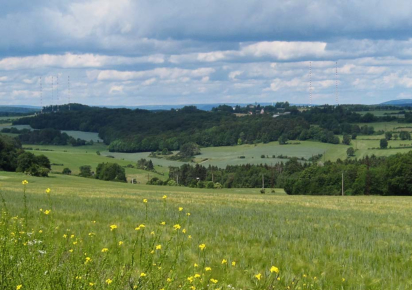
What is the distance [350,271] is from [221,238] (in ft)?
11.9

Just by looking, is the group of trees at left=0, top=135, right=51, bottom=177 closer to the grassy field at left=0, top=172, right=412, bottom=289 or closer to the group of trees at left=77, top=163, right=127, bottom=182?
the group of trees at left=77, top=163, right=127, bottom=182

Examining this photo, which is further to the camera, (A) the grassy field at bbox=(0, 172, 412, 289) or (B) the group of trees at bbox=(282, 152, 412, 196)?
(B) the group of trees at bbox=(282, 152, 412, 196)

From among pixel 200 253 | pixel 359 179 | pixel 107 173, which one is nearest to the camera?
pixel 200 253

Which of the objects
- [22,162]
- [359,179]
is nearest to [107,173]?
[22,162]

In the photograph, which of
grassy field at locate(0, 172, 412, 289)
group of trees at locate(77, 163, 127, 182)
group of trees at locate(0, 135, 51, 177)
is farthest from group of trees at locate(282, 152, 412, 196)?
grassy field at locate(0, 172, 412, 289)

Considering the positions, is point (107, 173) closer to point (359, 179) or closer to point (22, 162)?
point (22, 162)

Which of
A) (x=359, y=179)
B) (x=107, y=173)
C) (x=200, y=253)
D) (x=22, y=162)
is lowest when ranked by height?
(x=107, y=173)

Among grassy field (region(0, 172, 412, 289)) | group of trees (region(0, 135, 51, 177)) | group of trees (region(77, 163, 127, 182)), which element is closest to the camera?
grassy field (region(0, 172, 412, 289))

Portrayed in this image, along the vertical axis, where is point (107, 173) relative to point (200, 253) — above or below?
below

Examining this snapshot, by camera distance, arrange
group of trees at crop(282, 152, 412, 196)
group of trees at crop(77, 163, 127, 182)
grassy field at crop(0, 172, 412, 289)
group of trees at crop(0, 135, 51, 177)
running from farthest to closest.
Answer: group of trees at crop(77, 163, 127, 182) → group of trees at crop(0, 135, 51, 177) → group of trees at crop(282, 152, 412, 196) → grassy field at crop(0, 172, 412, 289)

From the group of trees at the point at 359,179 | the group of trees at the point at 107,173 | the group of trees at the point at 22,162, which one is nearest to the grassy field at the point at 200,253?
the group of trees at the point at 22,162

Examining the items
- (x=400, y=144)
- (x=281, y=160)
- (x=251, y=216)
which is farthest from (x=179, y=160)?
(x=251, y=216)

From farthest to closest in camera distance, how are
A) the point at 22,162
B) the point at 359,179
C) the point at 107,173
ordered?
the point at 107,173 < the point at 359,179 < the point at 22,162

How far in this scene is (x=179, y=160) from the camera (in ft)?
642
